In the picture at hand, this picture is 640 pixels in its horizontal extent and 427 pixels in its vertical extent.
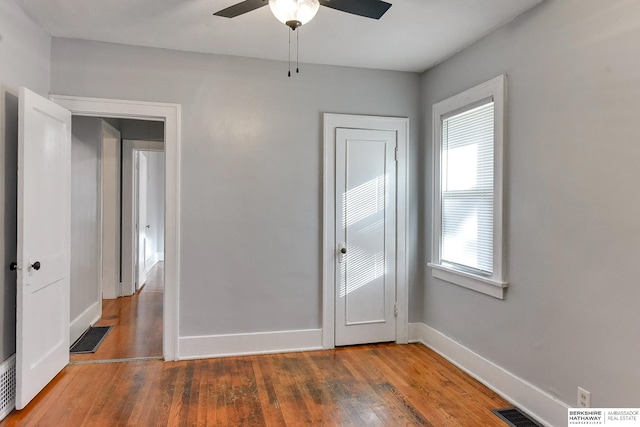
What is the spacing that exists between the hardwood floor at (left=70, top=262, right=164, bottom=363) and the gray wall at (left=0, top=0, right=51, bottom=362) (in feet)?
2.88

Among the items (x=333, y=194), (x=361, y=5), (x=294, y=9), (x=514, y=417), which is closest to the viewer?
(x=294, y=9)

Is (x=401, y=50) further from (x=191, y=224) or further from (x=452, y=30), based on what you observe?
(x=191, y=224)

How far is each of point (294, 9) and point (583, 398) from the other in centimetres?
253

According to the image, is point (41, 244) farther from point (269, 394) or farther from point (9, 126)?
point (269, 394)

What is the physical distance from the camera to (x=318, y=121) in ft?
12.0

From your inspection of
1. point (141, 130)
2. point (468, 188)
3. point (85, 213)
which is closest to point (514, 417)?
point (468, 188)

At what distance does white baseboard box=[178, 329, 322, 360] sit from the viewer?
340 cm

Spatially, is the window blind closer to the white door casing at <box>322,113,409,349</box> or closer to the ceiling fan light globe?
the white door casing at <box>322,113,409,349</box>

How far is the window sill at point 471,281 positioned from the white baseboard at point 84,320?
11.2 ft

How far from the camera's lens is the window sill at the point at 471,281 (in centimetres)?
282

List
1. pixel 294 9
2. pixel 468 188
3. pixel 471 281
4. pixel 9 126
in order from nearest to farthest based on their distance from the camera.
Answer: pixel 294 9
pixel 9 126
pixel 471 281
pixel 468 188

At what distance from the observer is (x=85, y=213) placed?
4.18 meters

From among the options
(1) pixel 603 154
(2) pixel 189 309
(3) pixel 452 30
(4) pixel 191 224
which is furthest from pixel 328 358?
(3) pixel 452 30

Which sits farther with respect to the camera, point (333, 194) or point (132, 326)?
point (132, 326)
